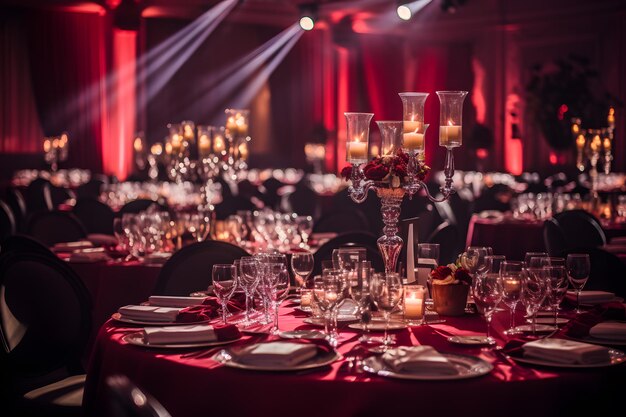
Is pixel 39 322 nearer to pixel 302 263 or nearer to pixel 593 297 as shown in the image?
pixel 302 263

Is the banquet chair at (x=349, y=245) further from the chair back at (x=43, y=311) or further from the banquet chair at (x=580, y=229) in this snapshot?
the banquet chair at (x=580, y=229)

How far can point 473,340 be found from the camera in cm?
247

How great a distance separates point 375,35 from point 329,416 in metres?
15.9

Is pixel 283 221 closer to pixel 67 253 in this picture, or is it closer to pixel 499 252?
pixel 67 253

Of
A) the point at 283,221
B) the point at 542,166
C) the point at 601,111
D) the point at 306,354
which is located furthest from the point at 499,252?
the point at 542,166

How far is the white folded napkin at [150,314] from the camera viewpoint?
272 cm

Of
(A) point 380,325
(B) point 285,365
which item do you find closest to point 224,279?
(A) point 380,325

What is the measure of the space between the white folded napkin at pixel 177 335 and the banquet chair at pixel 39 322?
1.01 m

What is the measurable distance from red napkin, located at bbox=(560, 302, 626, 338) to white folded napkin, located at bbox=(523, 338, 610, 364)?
0.25m

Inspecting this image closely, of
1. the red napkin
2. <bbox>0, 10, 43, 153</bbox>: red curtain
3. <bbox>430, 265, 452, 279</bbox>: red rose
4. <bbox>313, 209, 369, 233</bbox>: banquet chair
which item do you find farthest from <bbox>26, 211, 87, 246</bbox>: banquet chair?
<bbox>0, 10, 43, 153</bbox>: red curtain

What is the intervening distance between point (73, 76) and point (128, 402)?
15329 millimetres

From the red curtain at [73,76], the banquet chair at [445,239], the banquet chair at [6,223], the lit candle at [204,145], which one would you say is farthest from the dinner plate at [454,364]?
the red curtain at [73,76]

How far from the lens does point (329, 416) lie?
206 cm

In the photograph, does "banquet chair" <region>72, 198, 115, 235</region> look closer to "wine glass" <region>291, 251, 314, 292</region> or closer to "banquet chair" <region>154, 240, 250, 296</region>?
"banquet chair" <region>154, 240, 250, 296</region>
